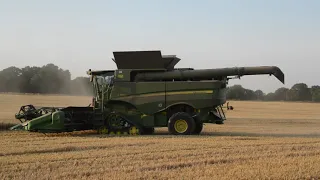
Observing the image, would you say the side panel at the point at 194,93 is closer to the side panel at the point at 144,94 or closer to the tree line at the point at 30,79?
the side panel at the point at 144,94

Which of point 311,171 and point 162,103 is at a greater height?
point 162,103

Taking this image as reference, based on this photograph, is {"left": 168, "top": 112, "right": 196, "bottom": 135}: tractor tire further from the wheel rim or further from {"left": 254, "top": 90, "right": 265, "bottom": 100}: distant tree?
{"left": 254, "top": 90, "right": 265, "bottom": 100}: distant tree

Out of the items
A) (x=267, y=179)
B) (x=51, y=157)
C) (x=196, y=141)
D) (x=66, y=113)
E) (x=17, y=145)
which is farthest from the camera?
(x=66, y=113)

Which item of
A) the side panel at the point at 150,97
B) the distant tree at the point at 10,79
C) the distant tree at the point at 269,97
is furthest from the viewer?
the distant tree at the point at 269,97

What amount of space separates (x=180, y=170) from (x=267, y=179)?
5.31ft

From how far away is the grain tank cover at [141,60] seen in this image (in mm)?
16547

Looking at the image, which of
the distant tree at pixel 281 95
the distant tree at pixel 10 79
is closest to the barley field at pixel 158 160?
the distant tree at pixel 10 79

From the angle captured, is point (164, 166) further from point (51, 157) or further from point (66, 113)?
point (66, 113)

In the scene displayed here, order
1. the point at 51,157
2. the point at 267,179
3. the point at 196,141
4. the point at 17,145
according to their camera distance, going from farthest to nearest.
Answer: the point at 196,141, the point at 17,145, the point at 51,157, the point at 267,179

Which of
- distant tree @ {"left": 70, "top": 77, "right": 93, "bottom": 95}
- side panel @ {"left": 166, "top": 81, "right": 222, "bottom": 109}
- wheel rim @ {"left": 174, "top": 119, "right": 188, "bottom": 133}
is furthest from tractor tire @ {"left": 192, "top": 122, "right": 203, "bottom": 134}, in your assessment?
distant tree @ {"left": 70, "top": 77, "right": 93, "bottom": 95}

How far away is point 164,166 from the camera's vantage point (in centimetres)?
886

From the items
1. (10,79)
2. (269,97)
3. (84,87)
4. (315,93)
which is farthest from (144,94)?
(315,93)

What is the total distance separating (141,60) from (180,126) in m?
2.78

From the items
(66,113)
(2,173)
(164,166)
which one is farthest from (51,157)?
(66,113)
